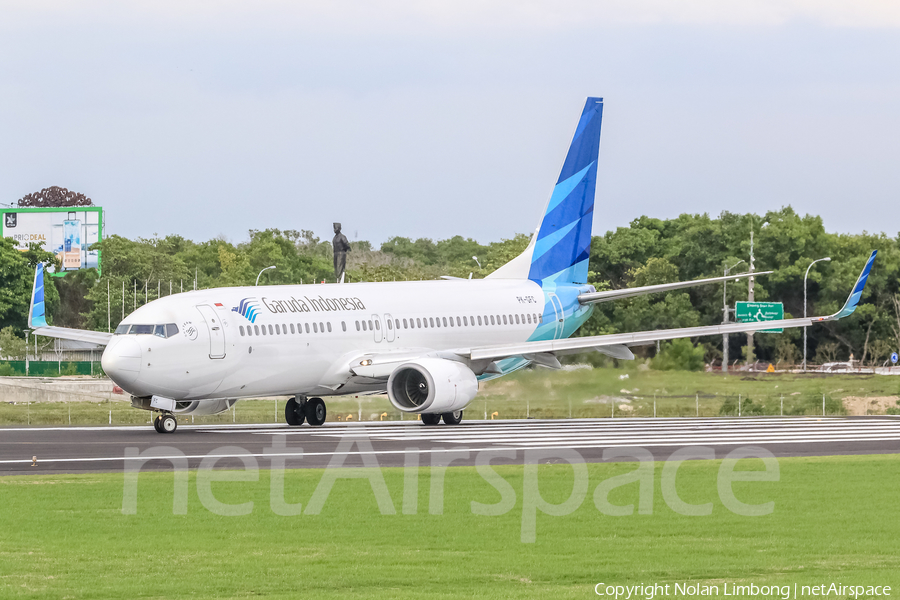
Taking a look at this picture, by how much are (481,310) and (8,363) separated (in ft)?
196

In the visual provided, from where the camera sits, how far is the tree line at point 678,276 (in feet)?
288

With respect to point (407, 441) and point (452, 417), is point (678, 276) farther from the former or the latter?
point (407, 441)

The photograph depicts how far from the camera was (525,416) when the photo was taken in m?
45.5

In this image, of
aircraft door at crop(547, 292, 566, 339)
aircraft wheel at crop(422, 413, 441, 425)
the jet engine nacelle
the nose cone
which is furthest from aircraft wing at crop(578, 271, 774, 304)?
the nose cone

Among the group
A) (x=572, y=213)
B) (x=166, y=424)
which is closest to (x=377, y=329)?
(x=166, y=424)

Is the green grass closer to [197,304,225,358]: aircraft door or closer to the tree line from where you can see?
[197,304,225,358]: aircraft door

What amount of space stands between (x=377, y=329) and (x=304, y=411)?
9.96 ft

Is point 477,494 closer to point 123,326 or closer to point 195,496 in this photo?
point 195,496

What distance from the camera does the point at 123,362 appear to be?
3072 cm

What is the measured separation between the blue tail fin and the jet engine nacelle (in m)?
9.20

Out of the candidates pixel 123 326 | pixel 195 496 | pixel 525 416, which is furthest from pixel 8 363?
pixel 195 496

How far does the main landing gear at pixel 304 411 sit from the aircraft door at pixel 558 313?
9819mm

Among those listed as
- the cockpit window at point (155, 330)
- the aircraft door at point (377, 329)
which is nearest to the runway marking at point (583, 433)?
the aircraft door at point (377, 329)

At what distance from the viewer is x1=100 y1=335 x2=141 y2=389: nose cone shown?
30.7 metres
